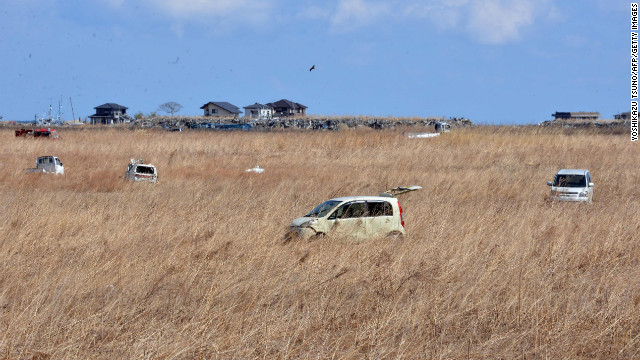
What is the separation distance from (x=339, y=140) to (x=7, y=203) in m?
30.0

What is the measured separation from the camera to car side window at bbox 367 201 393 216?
1361cm

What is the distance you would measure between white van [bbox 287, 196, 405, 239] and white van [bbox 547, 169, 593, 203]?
33.6 ft

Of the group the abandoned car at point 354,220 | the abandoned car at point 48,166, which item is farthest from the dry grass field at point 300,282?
the abandoned car at point 48,166

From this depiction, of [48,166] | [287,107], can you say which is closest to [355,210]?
[48,166]

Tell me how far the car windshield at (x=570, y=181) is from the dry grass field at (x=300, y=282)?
132 inches

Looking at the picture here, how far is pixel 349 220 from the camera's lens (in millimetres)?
13203

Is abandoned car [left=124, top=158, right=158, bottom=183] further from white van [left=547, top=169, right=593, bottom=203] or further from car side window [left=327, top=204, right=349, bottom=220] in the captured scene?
white van [left=547, top=169, right=593, bottom=203]

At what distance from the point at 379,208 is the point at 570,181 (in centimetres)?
1197

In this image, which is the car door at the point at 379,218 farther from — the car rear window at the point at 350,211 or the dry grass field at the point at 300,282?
the dry grass field at the point at 300,282

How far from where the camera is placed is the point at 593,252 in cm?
1134

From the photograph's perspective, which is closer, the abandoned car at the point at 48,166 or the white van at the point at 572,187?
the white van at the point at 572,187

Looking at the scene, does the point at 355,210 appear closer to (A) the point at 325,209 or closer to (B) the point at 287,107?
(A) the point at 325,209

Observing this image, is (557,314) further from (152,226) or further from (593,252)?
(152,226)

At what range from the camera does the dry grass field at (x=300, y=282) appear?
666 cm
